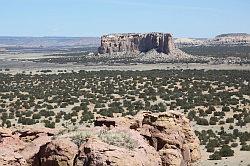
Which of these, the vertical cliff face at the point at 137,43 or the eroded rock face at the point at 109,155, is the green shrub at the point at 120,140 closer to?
the eroded rock face at the point at 109,155

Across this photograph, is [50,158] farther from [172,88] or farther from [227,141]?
[172,88]

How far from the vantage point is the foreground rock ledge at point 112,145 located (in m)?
11.4

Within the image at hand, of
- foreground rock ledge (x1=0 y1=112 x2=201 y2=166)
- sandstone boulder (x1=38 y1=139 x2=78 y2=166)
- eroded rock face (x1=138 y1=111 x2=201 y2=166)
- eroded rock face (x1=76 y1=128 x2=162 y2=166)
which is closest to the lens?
eroded rock face (x1=76 y1=128 x2=162 y2=166)

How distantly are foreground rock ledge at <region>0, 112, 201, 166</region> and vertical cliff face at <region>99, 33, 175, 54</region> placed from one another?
14361cm

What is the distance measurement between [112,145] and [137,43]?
171596 millimetres

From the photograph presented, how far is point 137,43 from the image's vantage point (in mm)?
Answer: 182375

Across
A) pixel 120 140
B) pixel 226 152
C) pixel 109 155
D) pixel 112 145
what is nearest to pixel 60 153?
pixel 112 145

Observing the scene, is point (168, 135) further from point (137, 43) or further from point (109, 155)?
point (137, 43)

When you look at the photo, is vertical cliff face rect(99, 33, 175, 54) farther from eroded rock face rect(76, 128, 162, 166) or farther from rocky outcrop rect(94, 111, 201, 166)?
eroded rock face rect(76, 128, 162, 166)

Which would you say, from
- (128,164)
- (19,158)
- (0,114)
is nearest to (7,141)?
(19,158)

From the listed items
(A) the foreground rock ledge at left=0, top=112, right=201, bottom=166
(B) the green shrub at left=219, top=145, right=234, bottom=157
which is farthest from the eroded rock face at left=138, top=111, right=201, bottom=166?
(B) the green shrub at left=219, top=145, right=234, bottom=157

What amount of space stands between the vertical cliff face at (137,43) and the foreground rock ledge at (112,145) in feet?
471

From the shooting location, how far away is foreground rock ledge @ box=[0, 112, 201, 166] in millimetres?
11391

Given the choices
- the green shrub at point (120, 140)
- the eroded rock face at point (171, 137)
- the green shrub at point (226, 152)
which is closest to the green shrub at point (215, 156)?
the green shrub at point (226, 152)
